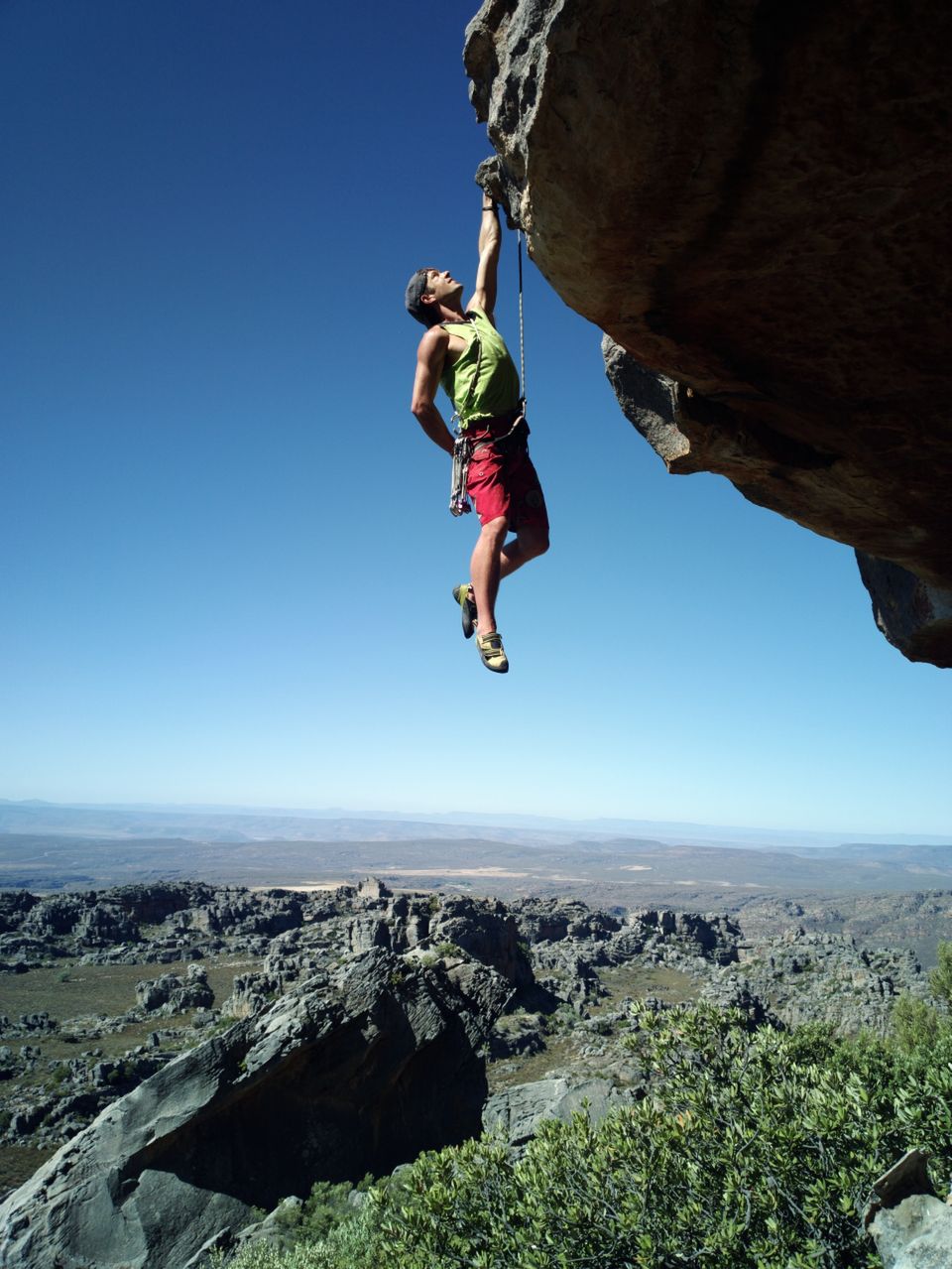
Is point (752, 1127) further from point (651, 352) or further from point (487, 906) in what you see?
point (487, 906)

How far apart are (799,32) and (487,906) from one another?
230ft

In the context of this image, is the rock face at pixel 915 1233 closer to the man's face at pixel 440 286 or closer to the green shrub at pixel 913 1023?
the man's face at pixel 440 286

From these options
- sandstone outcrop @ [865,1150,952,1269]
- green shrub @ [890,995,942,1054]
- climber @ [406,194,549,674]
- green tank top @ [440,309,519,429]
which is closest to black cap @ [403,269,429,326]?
climber @ [406,194,549,674]

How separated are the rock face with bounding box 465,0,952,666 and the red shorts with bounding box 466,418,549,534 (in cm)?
103

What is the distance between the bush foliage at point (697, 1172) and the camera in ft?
24.7

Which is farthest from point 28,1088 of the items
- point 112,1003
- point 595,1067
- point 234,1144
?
point 595,1067

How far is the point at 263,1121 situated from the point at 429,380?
77.3 ft

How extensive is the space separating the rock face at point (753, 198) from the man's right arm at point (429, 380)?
3.04 ft

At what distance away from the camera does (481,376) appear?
205 inches

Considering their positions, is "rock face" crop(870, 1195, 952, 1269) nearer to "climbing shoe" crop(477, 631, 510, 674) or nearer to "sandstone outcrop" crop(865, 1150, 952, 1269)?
"sandstone outcrop" crop(865, 1150, 952, 1269)

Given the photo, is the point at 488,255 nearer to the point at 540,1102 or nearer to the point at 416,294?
the point at 416,294

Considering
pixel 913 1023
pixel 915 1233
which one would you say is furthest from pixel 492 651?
pixel 913 1023

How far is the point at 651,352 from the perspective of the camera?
505 centimetres

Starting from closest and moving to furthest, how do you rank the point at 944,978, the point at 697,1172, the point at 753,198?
the point at 753,198 < the point at 697,1172 < the point at 944,978
